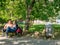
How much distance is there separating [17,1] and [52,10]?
11.3ft

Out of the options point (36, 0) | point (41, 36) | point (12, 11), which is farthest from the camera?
point (12, 11)

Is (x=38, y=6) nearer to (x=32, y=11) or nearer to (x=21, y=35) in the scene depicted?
(x=32, y=11)

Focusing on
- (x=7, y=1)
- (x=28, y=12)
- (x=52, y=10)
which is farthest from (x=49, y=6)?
(x=7, y=1)

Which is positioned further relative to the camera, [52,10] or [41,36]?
[52,10]

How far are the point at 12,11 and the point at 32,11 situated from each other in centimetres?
352

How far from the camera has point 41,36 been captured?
1496 centimetres

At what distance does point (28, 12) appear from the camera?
19078 mm

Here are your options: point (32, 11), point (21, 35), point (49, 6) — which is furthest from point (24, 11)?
point (21, 35)

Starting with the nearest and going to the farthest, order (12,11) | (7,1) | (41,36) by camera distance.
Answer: (41,36) → (7,1) → (12,11)

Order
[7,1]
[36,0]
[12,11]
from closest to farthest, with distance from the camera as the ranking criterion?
1. [36,0]
2. [7,1]
3. [12,11]

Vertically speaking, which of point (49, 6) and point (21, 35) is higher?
point (49, 6)

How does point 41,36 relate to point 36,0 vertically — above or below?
below

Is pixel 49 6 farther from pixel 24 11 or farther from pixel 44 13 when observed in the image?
pixel 24 11

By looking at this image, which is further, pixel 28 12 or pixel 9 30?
pixel 28 12
